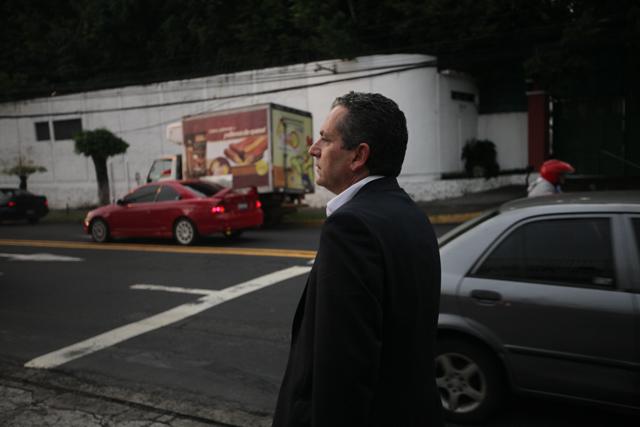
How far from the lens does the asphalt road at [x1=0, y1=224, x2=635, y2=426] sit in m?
4.41

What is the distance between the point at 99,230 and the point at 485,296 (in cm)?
1208

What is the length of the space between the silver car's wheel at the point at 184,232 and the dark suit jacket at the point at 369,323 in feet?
36.2

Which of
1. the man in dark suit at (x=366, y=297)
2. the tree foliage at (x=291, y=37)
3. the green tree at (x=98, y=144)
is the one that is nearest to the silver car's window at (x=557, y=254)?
the man in dark suit at (x=366, y=297)

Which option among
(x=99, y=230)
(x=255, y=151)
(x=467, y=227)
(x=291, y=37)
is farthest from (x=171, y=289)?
(x=291, y=37)

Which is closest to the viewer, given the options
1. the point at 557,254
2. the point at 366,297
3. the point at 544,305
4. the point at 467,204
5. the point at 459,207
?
the point at 366,297

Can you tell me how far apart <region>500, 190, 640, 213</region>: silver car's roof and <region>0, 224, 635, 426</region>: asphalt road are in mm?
1442

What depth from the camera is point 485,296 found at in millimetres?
3686

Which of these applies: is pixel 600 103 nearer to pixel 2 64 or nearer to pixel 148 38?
pixel 148 38

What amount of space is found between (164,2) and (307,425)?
105 ft

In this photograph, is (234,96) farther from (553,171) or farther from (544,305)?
(544,305)

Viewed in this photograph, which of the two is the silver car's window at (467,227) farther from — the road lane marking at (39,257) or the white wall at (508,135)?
the white wall at (508,135)

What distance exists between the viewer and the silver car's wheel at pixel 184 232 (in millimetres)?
12477

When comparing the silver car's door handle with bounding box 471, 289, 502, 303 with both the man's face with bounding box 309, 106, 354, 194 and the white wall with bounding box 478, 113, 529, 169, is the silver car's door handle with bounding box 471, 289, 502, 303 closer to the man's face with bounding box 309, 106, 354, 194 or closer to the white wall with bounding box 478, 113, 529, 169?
the man's face with bounding box 309, 106, 354, 194

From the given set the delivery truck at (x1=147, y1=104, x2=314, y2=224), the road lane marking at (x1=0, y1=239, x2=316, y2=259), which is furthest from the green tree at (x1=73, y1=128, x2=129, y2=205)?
the road lane marking at (x1=0, y1=239, x2=316, y2=259)
